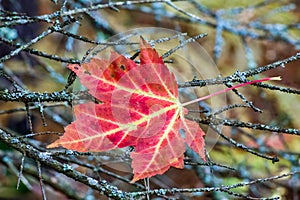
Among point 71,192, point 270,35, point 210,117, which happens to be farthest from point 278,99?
point 210,117

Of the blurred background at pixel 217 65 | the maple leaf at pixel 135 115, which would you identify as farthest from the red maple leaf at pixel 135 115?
the blurred background at pixel 217 65

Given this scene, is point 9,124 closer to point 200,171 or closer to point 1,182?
point 1,182

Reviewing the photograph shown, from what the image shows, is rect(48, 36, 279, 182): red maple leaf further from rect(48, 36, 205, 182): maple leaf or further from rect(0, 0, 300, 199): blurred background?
rect(0, 0, 300, 199): blurred background

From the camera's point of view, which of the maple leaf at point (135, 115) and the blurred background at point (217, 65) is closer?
the maple leaf at point (135, 115)

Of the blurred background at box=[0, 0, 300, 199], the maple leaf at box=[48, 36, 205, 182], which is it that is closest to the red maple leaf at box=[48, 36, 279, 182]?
the maple leaf at box=[48, 36, 205, 182]

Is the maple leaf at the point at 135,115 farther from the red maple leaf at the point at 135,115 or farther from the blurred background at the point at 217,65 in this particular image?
the blurred background at the point at 217,65

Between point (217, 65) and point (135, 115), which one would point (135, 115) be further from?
point (217, 65)

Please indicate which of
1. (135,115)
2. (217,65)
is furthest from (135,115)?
(217,65)

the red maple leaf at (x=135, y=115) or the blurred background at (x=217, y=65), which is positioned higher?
the blurred background at (x=217, y=65)
